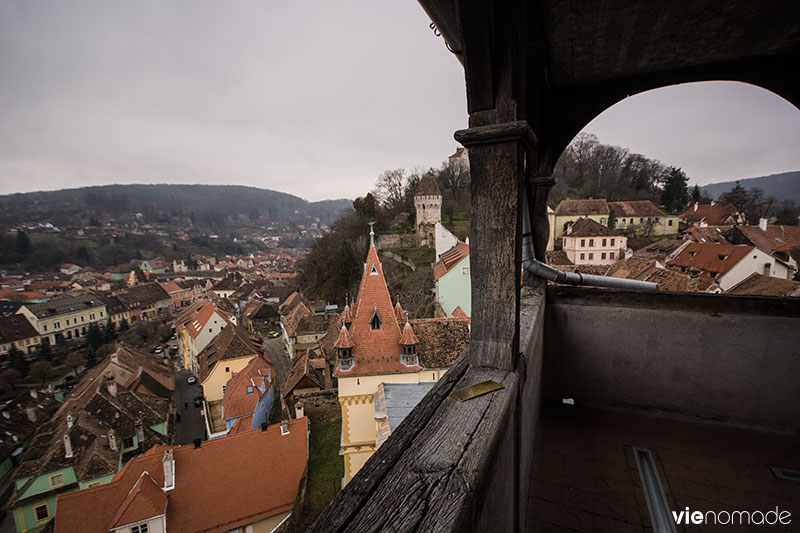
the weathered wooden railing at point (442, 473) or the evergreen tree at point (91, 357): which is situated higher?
the weathered wooden railing at point (442, 473)

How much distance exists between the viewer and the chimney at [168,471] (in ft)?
39.6

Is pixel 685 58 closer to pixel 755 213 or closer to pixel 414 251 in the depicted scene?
pixel 414 251

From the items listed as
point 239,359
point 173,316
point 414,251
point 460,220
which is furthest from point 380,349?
point 173,316

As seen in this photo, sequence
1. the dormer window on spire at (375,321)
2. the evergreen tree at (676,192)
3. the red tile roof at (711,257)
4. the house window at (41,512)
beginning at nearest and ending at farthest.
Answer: the dormer window on spire at (375,321) → the house window at (41,512) → the red tile roof at (711,257) → the evergreen tree at (676,192)

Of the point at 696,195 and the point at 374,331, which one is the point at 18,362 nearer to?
the point at 374,331

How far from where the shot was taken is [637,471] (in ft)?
8.56

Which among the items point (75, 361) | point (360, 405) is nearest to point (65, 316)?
point (75, 361)

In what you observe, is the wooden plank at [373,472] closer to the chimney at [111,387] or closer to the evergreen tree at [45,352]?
the chimney at [111,387]

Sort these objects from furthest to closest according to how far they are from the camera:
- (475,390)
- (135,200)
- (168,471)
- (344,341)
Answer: (135,200) → (168,471) → (344,341) → (475,390)

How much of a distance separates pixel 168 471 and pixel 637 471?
1456 cm

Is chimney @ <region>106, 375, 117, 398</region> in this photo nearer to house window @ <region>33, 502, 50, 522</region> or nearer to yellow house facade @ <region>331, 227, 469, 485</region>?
house window @ <region>33, 502, 50, 522</region>

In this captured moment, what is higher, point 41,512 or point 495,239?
point 495,239

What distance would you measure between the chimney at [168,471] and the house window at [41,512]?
25.1 feet

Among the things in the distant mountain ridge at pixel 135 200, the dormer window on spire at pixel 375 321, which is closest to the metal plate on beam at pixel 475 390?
the dormer window on spire at pixel 375 321
